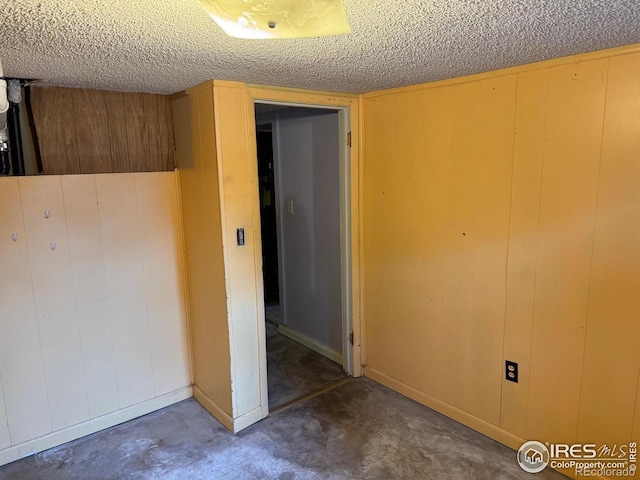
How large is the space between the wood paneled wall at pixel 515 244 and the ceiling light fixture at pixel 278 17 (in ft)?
4.42

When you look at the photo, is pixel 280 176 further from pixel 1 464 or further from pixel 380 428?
pixel 1 464

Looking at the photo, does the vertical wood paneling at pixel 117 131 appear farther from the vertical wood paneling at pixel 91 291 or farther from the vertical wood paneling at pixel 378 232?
the vertical wood paneling at pixel 378 232

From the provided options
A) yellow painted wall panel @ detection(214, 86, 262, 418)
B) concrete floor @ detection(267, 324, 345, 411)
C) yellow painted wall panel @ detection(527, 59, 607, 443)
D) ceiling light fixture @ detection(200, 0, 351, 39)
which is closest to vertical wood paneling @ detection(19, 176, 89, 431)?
yellow painted wall panel @ detection(214, 86, 262, 418)

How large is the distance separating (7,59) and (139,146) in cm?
96

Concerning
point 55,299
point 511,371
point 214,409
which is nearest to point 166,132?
point 55,299

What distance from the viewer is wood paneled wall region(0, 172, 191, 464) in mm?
2295

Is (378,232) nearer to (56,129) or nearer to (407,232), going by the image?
(407,232)

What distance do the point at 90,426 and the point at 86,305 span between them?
2.35 feet

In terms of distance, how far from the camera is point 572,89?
1919 mm

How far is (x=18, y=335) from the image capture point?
7.57 ft

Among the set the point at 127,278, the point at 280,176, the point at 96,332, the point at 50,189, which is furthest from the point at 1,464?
the point at 280,176

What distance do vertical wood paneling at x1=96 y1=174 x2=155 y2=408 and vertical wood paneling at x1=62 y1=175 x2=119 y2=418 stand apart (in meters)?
0.03

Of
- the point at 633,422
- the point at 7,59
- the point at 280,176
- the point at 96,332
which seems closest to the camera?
the point at 7,59

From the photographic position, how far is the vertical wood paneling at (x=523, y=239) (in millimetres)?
2057
